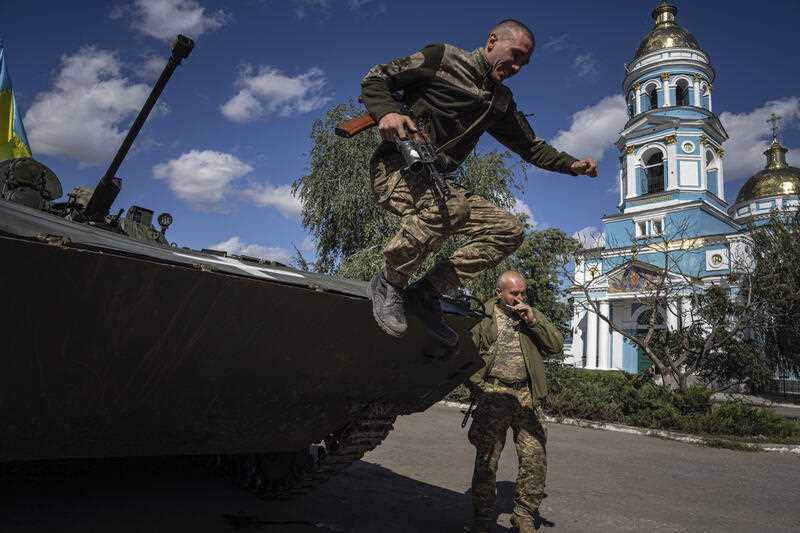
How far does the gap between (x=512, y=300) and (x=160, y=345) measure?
227 cm

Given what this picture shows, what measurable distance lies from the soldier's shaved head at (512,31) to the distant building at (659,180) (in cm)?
2918

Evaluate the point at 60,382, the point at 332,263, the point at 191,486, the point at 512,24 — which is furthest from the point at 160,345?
the point at 332,263

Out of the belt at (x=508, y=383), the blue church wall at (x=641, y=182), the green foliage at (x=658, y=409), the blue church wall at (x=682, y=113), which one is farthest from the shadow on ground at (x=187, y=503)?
the blue church wall at (x=682, y=113)

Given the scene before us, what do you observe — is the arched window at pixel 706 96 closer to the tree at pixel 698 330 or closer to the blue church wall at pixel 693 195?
the blue church wall at pixel 693 195

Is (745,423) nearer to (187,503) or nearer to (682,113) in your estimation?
(187,503)

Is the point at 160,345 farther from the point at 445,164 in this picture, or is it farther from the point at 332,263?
the point at 332,263

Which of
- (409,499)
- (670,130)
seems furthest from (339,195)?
(670,130)

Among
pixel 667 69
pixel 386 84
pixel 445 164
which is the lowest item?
pixel 445 164

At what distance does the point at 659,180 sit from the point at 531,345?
3361 centimetres

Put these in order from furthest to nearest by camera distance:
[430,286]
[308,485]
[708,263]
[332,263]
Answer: [708,263] → [332,263] → [308,485] → [430,286]

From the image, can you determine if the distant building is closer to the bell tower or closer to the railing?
the bell tower

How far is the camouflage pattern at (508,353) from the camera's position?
4094 millimetres

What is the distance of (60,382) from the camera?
2471 millimetres

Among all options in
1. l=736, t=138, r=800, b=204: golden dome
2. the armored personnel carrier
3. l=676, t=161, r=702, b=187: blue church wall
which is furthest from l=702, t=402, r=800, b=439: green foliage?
l=736, t=138, r=800, b=204: golden dome
